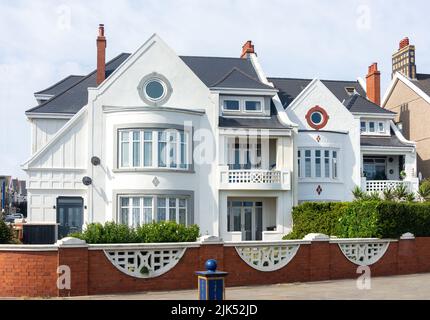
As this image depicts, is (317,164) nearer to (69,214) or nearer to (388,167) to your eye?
(388,167)

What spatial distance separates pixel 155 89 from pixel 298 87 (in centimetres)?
1145

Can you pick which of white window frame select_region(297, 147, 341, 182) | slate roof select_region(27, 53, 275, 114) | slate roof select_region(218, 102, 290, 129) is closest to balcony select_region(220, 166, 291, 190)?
white window frame select_region(297, 147, 341, 182)

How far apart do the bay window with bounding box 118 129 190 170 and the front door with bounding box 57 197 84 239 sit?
119 inches

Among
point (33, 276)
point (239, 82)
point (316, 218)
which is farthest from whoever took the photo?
point (239, 82)

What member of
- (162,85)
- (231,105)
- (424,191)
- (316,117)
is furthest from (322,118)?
(162,85)

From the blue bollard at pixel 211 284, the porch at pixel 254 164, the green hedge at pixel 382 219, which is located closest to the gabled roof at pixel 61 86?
the porch at pixel 254 164

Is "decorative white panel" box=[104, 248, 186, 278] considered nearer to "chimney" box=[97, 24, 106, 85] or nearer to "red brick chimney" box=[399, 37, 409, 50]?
"chimney" box=[97, 24, 106, 85]

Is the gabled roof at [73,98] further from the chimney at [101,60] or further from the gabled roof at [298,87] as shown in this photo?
the gabled roof at [298,87]

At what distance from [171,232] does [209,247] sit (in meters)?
1.71

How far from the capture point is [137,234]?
19.4 m

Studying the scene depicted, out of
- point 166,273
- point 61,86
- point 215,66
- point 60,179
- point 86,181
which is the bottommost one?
point 166,273

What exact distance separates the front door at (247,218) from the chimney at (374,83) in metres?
12.0

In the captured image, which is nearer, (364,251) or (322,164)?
(364,251)
